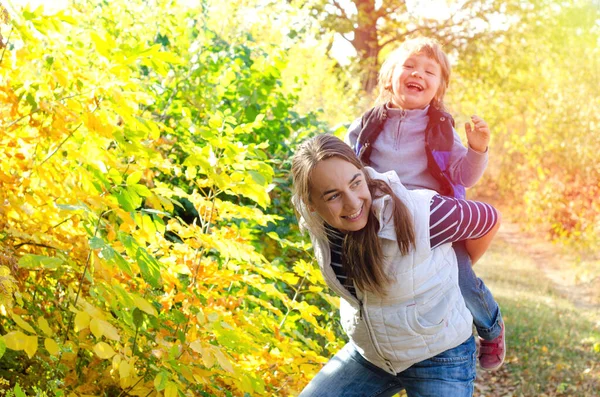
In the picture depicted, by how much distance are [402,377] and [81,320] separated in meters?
0.94

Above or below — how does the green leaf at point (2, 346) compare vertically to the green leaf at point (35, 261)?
below

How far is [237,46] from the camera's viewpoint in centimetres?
577

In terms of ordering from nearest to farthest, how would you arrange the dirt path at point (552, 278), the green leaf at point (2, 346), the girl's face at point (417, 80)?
the green leaf at point (2, 346) → the girl's face at point (417, 80) → the dirt path at point (552, 278)

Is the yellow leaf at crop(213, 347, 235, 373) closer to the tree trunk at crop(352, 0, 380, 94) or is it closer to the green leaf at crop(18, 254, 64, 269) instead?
the green leaf at crop(18, 254, 64, 269)

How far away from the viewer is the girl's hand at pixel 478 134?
8.25 feet

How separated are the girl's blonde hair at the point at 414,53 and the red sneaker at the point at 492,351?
33.7 inches

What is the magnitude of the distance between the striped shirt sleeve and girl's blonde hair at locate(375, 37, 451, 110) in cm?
78

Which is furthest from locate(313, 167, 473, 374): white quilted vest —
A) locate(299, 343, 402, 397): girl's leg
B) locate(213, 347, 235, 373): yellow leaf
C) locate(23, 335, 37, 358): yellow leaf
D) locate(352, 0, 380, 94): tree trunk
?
locate(352, 0, 380, 94): tree trunk

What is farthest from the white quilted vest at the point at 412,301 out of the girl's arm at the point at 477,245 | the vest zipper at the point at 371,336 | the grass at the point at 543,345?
the grass at the point at 543,345

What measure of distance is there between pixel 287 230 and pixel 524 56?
17.3 meters

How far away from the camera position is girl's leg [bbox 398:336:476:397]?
2.18m

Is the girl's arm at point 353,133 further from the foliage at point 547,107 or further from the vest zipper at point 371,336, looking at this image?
the foliage at point 547,107

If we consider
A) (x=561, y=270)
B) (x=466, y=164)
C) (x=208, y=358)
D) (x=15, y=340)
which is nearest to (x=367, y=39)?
(x=561, y=270)

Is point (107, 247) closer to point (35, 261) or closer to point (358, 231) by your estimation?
point (35, 261)
